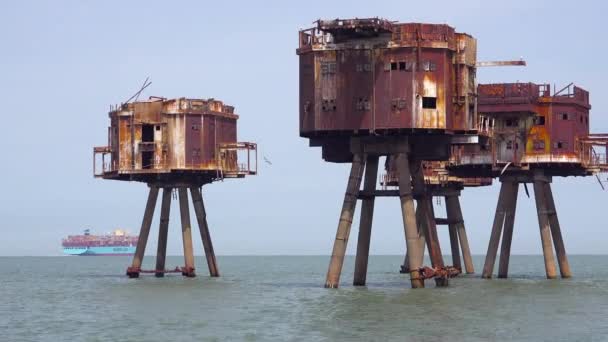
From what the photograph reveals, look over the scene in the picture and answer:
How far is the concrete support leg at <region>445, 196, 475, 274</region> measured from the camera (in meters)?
101

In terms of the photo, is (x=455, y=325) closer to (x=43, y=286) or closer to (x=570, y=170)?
(x=570, y=170)

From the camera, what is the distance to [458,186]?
99.3m

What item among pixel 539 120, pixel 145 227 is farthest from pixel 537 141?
pixel 145 227

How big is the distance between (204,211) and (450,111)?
2884cm

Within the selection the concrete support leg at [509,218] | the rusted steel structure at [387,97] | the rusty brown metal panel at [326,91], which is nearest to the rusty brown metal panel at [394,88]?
the rusted steel structure at [387,97]

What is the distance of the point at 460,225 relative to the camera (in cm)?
10169

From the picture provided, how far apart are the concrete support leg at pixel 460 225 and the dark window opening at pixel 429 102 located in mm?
34129

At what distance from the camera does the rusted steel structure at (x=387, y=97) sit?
6644cm

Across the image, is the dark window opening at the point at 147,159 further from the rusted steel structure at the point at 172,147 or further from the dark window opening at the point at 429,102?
the dark window opening at the point at 429,102

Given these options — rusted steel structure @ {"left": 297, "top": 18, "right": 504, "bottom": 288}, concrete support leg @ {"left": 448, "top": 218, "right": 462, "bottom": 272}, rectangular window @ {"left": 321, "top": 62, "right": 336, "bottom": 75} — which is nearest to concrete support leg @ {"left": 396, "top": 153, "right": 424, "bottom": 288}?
rusted steel structure @ {"left": 297, "top": 18, "right": 504, "bottom": 288}

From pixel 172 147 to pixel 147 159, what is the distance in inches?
76.7

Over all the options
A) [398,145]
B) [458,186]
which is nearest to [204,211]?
[458,186]

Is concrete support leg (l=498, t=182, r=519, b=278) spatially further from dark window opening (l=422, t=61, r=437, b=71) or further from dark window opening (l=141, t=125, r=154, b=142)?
dark window opening (l=141, t=125, r=154, b=142)

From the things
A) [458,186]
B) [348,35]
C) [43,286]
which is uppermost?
[348,35]
